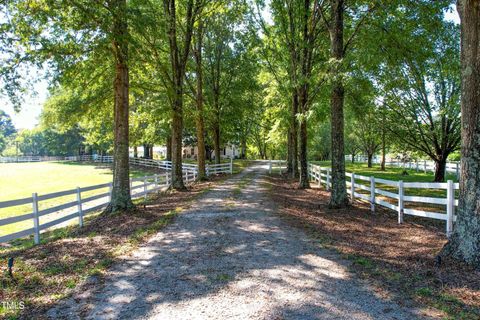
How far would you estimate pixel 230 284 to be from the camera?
4.86 meters

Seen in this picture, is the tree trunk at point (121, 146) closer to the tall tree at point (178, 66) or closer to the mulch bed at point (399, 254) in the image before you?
the tall tree at point (178, 66)

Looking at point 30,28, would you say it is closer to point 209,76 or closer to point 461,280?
point 461,280

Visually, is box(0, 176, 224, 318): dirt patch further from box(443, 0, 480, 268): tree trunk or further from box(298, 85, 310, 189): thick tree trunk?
box(298, 85, 310, 189): thick tree trunk

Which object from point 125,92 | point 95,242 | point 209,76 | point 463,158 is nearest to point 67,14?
point 125,92

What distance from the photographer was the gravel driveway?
13.3ft

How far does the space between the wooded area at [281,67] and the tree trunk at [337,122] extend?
0.04 metres

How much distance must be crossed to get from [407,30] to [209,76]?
17.7m

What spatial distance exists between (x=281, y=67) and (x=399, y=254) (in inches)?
706

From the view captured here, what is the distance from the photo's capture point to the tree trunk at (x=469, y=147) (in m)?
5.34

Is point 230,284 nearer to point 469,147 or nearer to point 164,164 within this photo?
point 469,147

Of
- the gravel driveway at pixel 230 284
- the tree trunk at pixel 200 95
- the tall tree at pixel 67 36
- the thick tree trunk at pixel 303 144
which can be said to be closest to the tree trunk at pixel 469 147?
the gravel driveway at pixel 230 284

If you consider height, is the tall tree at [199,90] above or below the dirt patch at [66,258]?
above

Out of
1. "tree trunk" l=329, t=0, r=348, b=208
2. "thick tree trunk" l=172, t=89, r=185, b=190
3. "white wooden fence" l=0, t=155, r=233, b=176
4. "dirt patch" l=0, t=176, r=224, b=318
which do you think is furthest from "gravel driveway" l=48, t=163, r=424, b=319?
"white wooden fence" l=0, t=155, r=233, b=176

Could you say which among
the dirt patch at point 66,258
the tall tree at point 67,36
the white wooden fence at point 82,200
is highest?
the tall tree at point 67,36
